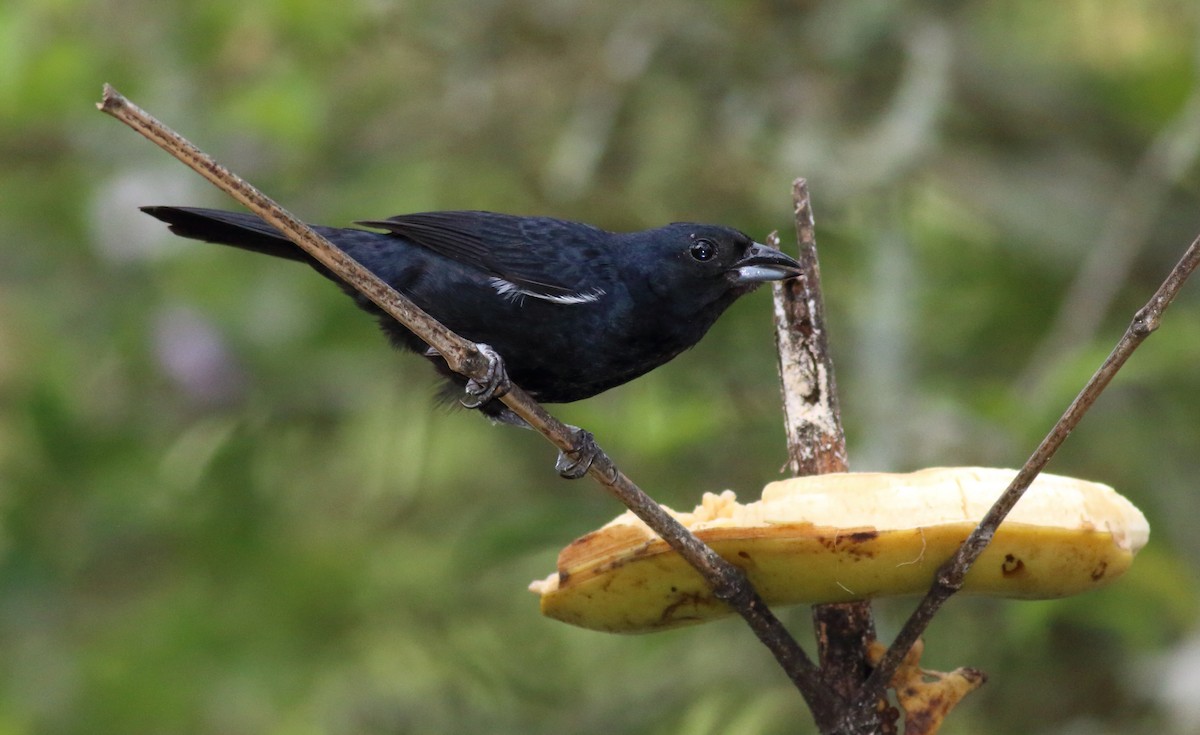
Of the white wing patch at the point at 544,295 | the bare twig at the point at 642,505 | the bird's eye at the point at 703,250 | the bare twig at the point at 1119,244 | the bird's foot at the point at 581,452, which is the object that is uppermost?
the bare twig at the point at 1119,244

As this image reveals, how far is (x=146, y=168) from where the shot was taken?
4.77m

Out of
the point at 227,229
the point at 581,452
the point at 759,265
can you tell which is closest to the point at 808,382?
the point at 581,452

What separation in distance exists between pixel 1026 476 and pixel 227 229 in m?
2.04

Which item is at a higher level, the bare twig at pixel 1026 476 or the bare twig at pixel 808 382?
the bare twig at pixel 808 382

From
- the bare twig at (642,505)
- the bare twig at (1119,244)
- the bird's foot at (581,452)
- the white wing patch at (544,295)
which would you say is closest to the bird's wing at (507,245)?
the white wing patch at (544,295)

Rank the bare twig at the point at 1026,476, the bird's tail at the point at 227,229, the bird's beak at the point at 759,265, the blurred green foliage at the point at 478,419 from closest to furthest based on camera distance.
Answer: the bare twig at the point at 1026,476
the bird's beak at the point at 759,265
the bird's tail at the point at 227,229
the blurred green foliage at the point at 478,419

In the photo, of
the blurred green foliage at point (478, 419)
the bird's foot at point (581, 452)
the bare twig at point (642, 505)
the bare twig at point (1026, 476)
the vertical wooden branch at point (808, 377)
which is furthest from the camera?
the blurred green foliage at point (478, 419)

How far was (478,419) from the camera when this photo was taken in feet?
16.1

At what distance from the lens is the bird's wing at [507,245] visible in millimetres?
2936

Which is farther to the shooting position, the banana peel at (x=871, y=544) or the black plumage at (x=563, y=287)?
the black plumage at (x=563, y=287)

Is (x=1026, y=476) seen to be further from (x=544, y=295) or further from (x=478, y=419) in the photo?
(x=478, y=419)

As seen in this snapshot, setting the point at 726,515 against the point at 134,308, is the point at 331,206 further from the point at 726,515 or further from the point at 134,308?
the point at 726,515

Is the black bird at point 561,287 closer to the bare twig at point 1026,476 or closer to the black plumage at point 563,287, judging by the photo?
the black plumage at point 563,287

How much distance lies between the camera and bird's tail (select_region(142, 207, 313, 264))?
298 cm
